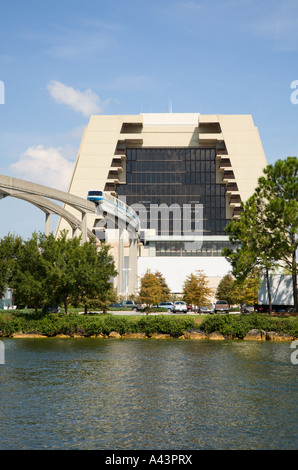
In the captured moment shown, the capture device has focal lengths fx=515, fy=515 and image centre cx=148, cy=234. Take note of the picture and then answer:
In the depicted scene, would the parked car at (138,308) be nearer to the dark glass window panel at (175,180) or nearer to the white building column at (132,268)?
the white building column at (132,268)

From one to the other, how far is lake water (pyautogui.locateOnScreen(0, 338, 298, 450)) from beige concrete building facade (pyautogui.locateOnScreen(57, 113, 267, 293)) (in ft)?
236

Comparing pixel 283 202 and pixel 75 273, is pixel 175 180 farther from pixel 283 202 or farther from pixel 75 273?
pixel 283 202

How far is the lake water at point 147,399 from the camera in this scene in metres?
14.1

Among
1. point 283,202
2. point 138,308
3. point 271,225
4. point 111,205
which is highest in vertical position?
point 111,205

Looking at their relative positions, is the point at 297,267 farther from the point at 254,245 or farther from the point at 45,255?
the point at 45,255

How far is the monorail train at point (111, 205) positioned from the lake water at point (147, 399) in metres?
33.2

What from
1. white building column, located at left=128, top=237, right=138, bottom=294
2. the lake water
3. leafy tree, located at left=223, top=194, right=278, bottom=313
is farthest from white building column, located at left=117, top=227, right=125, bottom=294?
the lake water

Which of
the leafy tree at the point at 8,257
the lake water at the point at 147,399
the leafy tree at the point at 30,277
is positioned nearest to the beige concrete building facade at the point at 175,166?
the leafy tree at the point at 8,257

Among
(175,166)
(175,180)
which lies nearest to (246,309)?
(175,180)

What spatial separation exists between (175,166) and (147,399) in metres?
101

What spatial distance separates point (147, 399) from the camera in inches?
746

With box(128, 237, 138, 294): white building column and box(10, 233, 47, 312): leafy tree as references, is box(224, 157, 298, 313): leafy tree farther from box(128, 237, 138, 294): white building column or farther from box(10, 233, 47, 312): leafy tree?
box(128, 237, 138, 294): white building column

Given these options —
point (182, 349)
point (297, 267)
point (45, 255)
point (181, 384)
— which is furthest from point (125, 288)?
Result: point (181, 384)

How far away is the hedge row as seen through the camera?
3991 centimetres
